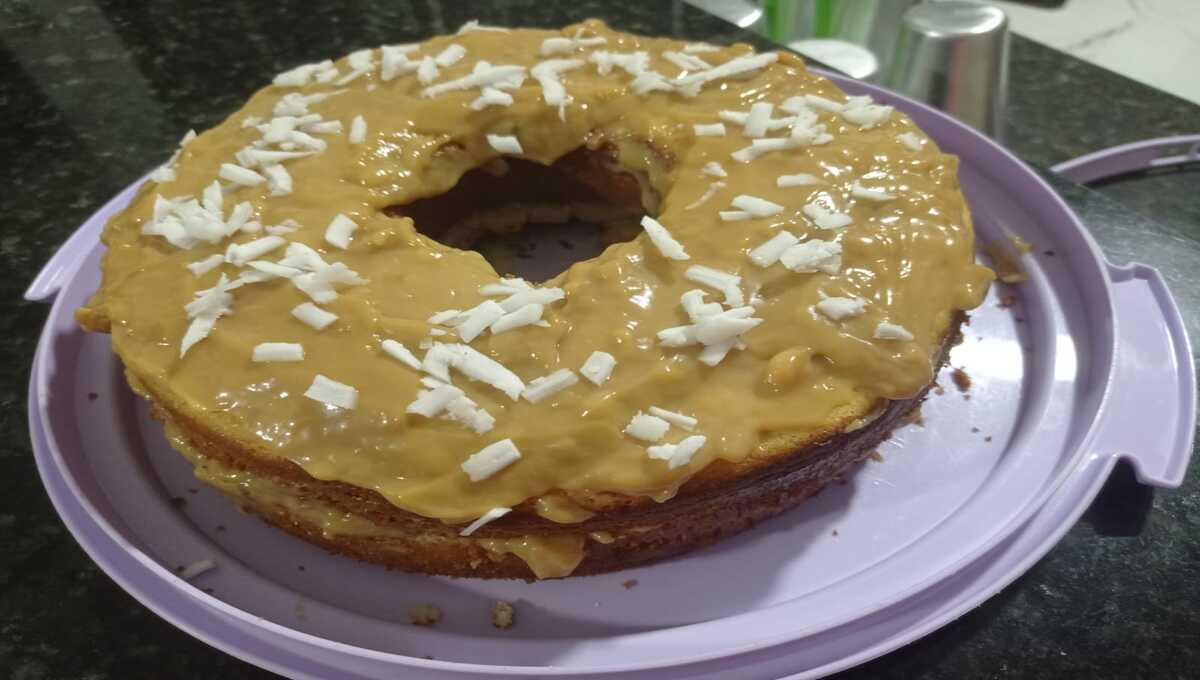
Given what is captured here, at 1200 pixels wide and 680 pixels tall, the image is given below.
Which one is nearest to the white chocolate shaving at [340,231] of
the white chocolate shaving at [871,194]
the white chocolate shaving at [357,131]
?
the white chocolate shaving at [357,131]

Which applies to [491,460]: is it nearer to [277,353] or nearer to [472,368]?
[472,368]

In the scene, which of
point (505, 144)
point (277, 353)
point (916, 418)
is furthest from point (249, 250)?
point (916, 418)

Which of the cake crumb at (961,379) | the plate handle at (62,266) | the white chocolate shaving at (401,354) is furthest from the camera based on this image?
the plate handle at (62,266)

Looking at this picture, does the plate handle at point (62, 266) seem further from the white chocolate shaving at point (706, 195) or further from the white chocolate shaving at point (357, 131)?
the white chocolate shaving at point (706, 195)

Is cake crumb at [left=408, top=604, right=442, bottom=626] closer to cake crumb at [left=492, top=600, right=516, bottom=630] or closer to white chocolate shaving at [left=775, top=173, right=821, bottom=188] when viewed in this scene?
cake crumb at [left=492, top=600, right=516, bottom=630]

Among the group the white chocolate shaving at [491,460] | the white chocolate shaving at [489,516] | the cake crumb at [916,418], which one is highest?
the white chocolate shaving at [491,460]

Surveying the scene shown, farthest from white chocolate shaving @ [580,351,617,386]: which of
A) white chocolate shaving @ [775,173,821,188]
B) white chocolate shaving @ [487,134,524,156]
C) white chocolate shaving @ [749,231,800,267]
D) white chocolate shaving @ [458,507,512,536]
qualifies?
white chocolate shaving @ [487,134,524,156]
